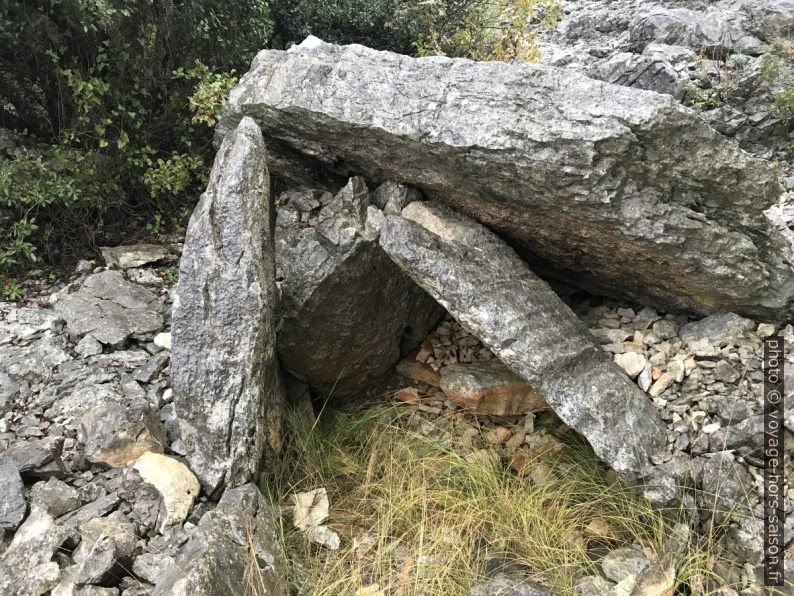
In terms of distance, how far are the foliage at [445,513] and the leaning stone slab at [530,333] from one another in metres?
0.37

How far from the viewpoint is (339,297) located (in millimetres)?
4285

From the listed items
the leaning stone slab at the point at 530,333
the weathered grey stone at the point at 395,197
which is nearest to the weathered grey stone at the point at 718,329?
the leaning stone slab at the point at 530,333

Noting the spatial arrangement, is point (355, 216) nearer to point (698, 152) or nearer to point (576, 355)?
point (576, 355)

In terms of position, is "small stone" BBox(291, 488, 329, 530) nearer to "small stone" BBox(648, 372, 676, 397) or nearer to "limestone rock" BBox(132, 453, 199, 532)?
"limestone rock" BBox(132, 453, 199, 532)

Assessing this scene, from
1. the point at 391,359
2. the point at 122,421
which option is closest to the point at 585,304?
the point at 391,359

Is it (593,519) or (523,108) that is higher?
(523,108)

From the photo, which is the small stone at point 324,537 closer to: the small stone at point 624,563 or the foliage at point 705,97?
the small stone at point 624,563

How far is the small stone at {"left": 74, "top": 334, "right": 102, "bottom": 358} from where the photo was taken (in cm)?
442

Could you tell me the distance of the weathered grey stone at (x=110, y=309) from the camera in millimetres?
4551

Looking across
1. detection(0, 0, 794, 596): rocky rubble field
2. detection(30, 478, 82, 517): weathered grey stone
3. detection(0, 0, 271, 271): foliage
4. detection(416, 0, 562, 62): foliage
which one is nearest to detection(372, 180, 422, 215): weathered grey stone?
detection(0, 0, 794, 596): rocky rubble field

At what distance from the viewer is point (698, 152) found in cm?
341

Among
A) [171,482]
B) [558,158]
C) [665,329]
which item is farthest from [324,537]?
[665,329]

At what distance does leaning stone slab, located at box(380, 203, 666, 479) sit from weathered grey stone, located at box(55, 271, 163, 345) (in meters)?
2.04

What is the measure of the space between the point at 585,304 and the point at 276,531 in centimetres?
287
